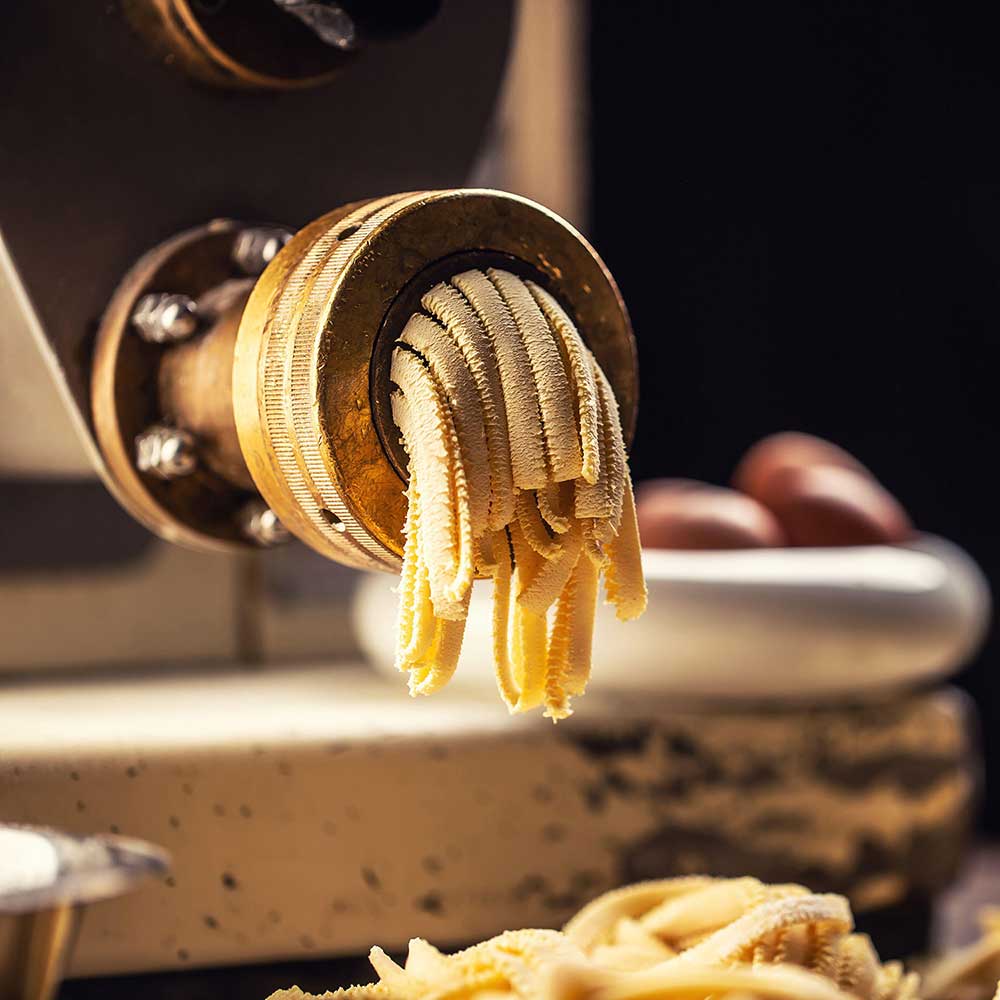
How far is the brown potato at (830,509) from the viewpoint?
71 cm

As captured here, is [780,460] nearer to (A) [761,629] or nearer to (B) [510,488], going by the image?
(A) [761,629]

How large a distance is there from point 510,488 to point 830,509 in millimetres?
410

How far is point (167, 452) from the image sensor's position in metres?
0.46

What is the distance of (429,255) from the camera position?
14.4 inches

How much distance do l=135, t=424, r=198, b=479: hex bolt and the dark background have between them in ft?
1.85

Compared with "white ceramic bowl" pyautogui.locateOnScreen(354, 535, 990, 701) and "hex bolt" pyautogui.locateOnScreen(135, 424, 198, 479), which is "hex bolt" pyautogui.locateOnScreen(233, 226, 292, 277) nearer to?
"hex bolt" pyautogui.locateOnScreen(135, 424, 198, 479)

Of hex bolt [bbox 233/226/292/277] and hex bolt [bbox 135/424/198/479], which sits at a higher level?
hex bolt [bbox 233/226/292/277]

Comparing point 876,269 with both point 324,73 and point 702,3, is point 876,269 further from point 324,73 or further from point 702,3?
point 324,73

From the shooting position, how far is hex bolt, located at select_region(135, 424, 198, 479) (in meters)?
0.46

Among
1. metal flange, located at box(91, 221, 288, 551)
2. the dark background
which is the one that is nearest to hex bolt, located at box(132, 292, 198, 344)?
metal flange, located at box(91, 221, 288, 551)

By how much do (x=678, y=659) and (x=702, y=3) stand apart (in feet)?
1.87

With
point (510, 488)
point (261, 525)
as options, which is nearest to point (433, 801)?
point (261, 525)

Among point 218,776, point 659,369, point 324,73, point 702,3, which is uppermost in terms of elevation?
point 702,3

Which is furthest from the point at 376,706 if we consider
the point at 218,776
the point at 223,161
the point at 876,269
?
the point at 876,269
